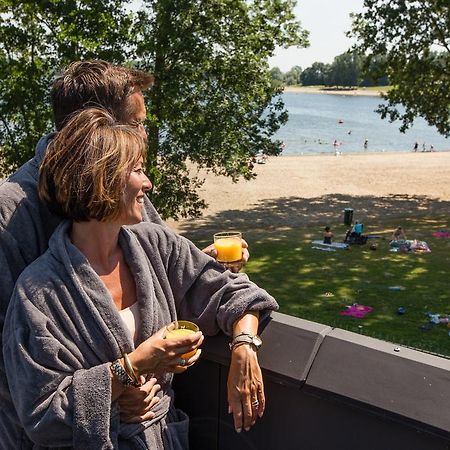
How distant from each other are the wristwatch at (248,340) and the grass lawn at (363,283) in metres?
6.40

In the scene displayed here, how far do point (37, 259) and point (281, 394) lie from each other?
1.01 metres

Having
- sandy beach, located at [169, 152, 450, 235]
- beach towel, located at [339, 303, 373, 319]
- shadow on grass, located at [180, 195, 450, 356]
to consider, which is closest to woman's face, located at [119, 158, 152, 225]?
shadow on grass, located at [180, 195, 450, 356]

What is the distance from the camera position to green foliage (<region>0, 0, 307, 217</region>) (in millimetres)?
11797

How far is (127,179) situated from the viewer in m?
2.19

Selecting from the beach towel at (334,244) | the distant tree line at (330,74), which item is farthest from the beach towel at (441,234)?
the distant tree line at (330,74)

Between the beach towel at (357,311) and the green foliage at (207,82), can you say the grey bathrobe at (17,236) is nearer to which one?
the beach towel at (357,311)

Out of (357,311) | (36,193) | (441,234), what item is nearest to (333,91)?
(441,234)

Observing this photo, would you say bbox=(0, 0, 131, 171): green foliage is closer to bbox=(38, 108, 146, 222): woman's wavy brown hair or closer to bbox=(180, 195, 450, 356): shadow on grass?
bbox=(180, 195, 450, 356): shadow on grass

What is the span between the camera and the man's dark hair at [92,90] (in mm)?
2430

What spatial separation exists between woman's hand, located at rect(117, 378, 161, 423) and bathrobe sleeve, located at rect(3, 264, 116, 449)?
0.30 ft

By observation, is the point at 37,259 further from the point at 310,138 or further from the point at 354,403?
the point at 310,138

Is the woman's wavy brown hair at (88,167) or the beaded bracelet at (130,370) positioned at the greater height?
the woman's wavy brown hair at (88,167)

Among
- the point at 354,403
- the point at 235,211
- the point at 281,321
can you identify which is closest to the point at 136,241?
the point at 281,321

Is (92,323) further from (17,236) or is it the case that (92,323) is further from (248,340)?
(248,340)
